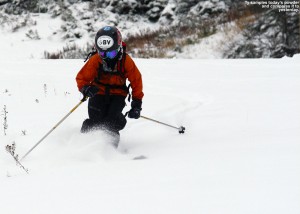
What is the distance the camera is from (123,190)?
9.32ft

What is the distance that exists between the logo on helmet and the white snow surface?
3.48ft

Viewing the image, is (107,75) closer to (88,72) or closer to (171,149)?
(88,72)

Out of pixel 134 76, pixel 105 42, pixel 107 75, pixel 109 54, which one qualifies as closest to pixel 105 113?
pixel 107 75

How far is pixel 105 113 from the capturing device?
4.93 metres

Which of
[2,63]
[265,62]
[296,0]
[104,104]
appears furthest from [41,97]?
[296,0]

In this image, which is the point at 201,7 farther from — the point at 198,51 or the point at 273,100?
the point at 273,100

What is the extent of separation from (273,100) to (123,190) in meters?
3.94

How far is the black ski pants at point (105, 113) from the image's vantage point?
15.6 ft

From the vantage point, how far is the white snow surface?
2.60 metres

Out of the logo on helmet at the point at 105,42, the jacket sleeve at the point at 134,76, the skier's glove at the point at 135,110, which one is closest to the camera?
the logo on helmet at the point at 105,42

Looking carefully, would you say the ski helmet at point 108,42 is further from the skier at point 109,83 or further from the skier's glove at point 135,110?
the skier's glove at point 135,110

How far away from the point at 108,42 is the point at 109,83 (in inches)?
25.8

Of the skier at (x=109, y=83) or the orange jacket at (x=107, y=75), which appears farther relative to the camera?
the orange jacket at (x=107, y=75)

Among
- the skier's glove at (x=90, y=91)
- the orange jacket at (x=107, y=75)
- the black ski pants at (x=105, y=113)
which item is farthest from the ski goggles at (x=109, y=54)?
the black ski pants at (x=105, y=113)
